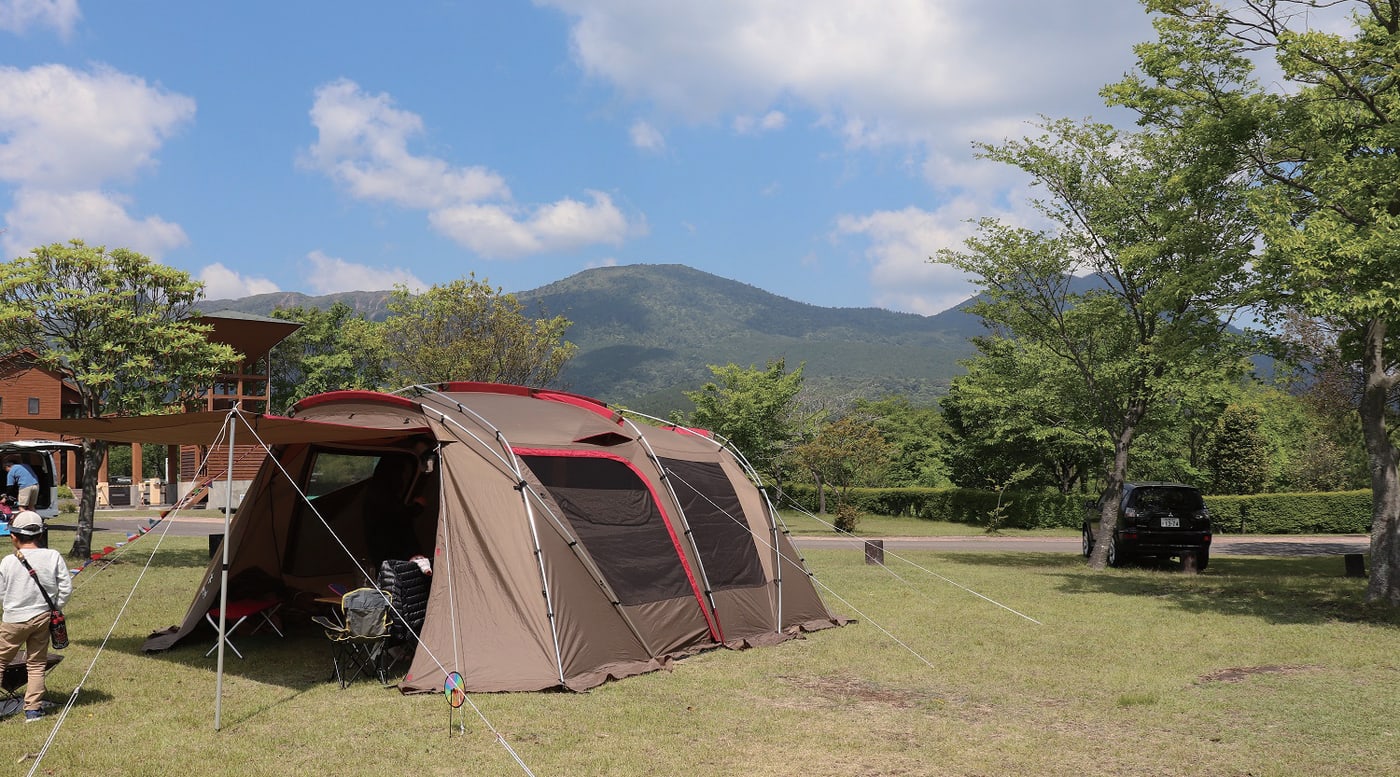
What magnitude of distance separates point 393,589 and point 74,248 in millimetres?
11477

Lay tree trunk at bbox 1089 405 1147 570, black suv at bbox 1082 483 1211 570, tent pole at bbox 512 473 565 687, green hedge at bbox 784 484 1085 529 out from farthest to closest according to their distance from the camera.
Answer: green hedge at bbox 784 484 1085 529 < tree trunk at bbox 1089 405 1147 570 < black suv at bbox 1082 483 1211 570 < tent pole at bbox 512 473 565 687

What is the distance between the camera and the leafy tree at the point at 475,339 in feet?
100

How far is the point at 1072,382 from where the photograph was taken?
62.5ft

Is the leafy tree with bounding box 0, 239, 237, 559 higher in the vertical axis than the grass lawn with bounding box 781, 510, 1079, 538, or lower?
higher

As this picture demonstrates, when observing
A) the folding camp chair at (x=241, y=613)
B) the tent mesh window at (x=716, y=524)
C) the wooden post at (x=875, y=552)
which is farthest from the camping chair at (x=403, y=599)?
the wooden post at (x=875, y=552)

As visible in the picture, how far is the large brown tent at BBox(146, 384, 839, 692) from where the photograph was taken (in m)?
8.38

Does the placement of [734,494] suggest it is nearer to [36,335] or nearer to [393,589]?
[393,589]

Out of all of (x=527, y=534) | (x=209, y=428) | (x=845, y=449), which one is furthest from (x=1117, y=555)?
(x=209, y=428)

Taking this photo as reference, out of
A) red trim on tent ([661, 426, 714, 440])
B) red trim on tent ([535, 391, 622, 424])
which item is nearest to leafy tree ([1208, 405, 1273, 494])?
red trim on tent ([661, 426, 714, 440])

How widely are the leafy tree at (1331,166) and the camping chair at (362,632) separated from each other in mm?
10149

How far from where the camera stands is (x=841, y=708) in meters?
7.70

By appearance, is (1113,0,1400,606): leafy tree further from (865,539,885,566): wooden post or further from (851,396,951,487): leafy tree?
(851,396,951,487): leafy tree

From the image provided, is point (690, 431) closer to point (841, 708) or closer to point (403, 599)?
point (403, 599)

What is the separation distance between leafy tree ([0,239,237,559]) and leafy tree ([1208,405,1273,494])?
3331 centimetres
